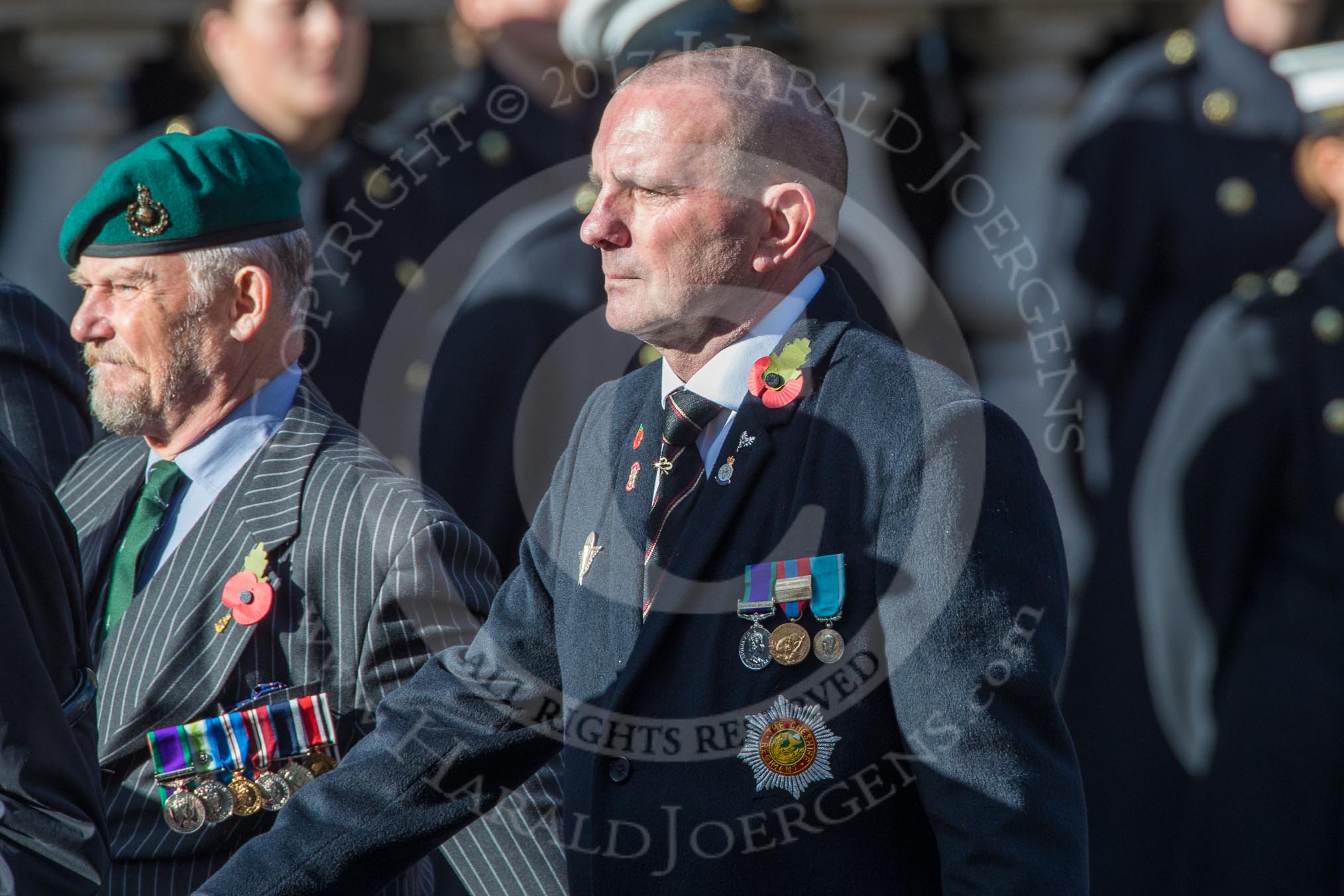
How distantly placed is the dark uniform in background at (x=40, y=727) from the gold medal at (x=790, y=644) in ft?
2.97

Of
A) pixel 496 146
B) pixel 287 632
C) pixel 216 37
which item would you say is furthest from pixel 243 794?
pixel 216 37

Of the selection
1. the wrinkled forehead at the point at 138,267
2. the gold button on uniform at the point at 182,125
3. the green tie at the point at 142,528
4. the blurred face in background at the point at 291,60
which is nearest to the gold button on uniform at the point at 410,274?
the blurred face in background at the point at 291,60

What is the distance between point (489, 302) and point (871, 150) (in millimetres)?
1064

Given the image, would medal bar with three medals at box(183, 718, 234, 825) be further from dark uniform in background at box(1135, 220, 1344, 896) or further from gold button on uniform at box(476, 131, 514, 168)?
dark uniform in background at box(1135, 220, 1344, 896)

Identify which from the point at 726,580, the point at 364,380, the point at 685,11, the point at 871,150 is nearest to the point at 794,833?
the point at 726,580

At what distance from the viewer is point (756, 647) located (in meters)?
2.35

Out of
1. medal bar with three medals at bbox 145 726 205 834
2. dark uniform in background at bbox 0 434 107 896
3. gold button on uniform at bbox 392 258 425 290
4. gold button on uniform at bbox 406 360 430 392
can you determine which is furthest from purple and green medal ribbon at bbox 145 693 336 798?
gold button on uniform at bbox 392 258 425 290

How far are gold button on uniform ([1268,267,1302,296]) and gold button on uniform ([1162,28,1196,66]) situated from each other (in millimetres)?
567

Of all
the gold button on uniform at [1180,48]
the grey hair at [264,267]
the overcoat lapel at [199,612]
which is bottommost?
the overcoat lapel at [199,612]

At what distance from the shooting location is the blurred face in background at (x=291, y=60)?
14.2 feet

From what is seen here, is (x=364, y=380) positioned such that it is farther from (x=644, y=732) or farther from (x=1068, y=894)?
(x=1068, y=894)

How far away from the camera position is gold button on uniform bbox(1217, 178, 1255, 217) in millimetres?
4414

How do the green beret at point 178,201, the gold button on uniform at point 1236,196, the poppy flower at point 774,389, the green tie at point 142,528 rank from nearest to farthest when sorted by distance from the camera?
the poppy flower at point 774,389 → the green tie at point 142,528 → the green beret at point 178,201 → the gold button on uniform at point 1236,196

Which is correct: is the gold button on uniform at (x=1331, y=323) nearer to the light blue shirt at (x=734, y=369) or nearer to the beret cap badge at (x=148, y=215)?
the light blue shirt at (x=734, y=369)
